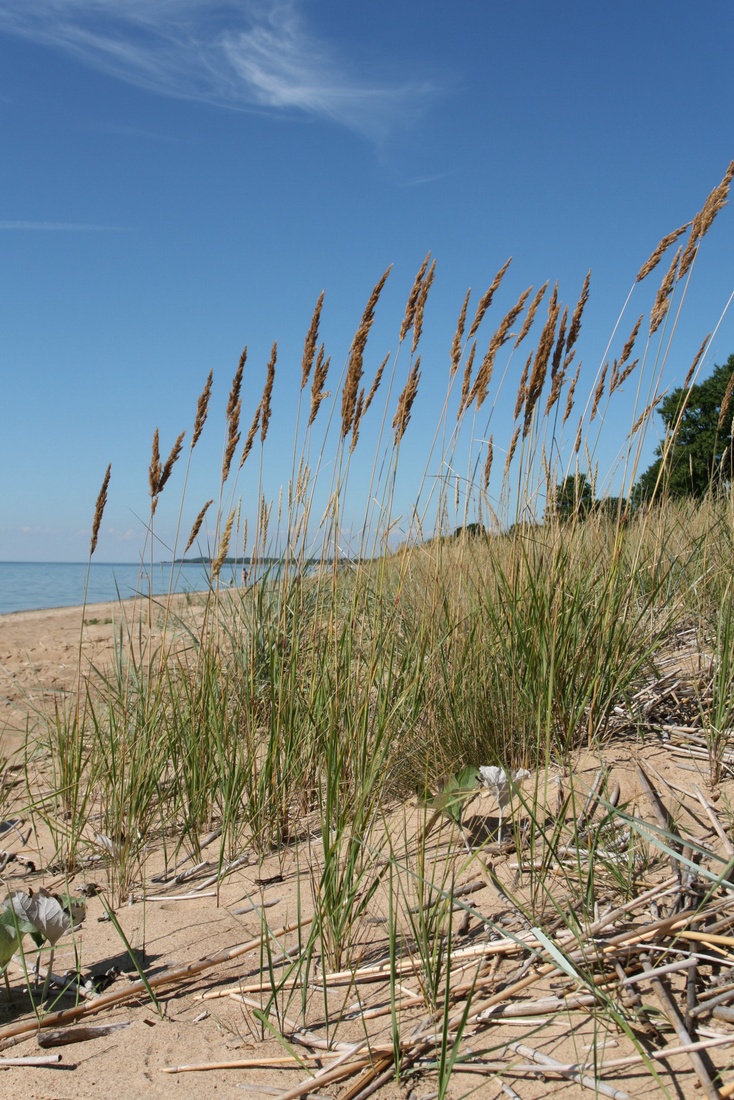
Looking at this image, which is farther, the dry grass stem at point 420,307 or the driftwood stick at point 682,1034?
the dry grass stem at point 420,307

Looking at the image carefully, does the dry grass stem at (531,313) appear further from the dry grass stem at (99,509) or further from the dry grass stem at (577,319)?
the dry grass stem at (99,509)

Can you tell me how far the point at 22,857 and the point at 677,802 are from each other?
2.06 metres

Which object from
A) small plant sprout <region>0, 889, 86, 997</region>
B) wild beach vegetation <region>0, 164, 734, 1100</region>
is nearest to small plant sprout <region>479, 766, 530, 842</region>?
wild beach vegetation <region>0, 164, 734, 1100</region>

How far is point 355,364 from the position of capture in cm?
216

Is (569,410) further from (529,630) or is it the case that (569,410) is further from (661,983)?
(661,983)

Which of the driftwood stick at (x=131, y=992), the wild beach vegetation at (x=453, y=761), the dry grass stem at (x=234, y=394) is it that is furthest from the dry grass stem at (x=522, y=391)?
the driftwood stick at (x=131, y=992)

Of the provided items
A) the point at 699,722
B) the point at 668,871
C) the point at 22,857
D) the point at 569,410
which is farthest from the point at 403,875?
the point at 569,410

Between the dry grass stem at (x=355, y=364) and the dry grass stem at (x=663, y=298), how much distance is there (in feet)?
3.03

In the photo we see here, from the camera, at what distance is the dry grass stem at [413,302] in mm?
2301

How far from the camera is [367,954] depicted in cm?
156

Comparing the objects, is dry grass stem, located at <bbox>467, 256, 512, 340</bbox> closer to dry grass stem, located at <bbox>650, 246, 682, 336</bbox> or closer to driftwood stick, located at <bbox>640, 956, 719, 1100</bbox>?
dry grass stem, located at <bbox>650, 246, 682, 336</bbox>

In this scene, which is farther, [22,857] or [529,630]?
[22,857]

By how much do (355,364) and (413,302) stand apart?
33 cm

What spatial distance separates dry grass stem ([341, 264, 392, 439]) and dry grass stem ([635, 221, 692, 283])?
92cm
